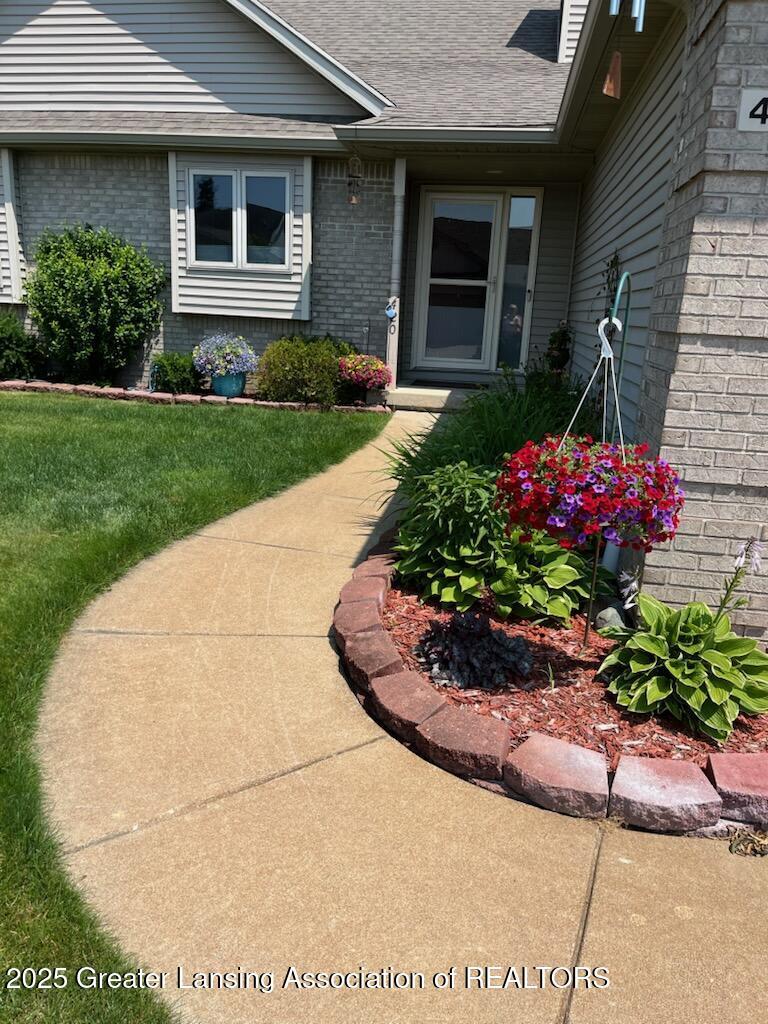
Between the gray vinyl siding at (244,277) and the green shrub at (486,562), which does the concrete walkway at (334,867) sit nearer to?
the green shrub at (486,562)

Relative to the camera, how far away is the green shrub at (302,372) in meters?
9.28

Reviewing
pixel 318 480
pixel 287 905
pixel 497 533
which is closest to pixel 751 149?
pixel 497 533

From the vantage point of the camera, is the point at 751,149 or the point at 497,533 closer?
the point at 751,149

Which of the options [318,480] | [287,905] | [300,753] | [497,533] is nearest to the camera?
[287,905]

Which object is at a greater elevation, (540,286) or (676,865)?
(540,286)

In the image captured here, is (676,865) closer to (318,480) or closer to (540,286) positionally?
(318,480)

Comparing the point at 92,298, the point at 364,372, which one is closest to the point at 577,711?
the point at 364,372

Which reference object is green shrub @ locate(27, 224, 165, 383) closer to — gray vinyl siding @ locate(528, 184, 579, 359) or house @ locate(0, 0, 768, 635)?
house @ locate(0, 0, 768, 635)

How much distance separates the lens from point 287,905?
2127 mm

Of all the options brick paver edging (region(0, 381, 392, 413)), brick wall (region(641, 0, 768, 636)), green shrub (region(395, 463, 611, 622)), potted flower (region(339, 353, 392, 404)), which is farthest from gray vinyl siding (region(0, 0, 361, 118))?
green shrub (region(395, 463, 611, 622))

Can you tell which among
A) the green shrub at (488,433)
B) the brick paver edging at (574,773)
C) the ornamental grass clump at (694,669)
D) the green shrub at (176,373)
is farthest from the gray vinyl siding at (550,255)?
→ the brick paver edging at (574,773)

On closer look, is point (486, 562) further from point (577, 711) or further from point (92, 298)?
point (92, 298)

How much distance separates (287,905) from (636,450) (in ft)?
6.79

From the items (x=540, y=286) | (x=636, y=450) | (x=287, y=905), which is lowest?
(x=287, y=905)
